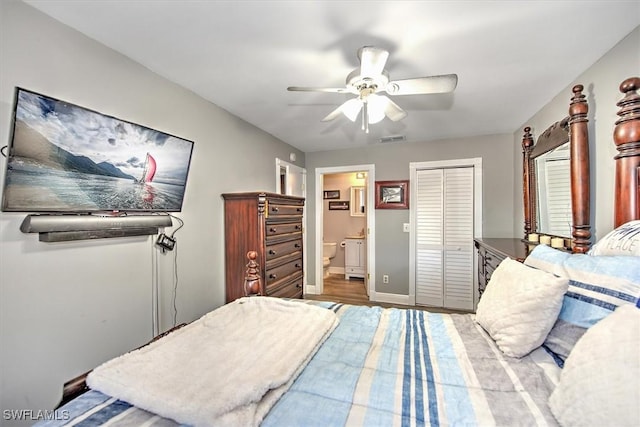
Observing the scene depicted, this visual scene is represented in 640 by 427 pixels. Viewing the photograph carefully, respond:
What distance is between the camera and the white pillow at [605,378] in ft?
2.12

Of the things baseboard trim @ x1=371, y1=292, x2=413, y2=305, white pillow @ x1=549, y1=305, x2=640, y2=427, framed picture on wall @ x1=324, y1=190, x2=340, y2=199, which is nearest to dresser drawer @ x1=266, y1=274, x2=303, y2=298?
baseboard trim @ x1=371, y1=292, x2=413, y2=305

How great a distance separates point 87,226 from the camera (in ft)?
5.15

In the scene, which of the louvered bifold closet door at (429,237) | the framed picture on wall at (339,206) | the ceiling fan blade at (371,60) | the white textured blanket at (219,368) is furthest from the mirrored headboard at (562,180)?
the framed picture on wall at (339,206)

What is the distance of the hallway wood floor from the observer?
4.05 metres

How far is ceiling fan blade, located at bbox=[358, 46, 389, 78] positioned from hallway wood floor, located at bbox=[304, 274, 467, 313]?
3.31 m

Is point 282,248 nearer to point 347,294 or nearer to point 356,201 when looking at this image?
point 347,294

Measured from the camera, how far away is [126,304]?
1.85 metres

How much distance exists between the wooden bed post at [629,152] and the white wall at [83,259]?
2.86 m

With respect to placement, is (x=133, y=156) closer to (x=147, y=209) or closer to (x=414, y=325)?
(x=147, y=209)

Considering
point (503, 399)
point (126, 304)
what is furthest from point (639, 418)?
point (126, 304)

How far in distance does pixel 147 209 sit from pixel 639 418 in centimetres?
244

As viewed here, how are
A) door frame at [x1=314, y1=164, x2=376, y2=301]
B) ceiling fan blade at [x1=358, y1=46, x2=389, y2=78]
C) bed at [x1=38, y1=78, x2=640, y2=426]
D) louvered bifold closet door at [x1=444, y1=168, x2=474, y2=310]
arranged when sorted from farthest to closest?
door frame at [x1=314, y1=164, x2=376, y2=301] → louvered bifold closet door at [x1=444, y1=168, x2=474, y2=310] → ceiling fan blade at [x1=358, y1=46, x2=389, y2=78] → bed at [x1=38, y1=78, x2=640, y2=426]

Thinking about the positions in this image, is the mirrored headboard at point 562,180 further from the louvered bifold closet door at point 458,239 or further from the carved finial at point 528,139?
the louvered bifold closet door at point 458,239

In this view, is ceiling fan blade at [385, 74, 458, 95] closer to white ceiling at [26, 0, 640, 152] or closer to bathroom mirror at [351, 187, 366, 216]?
white ceiling at [26, 0, 640, 152]
